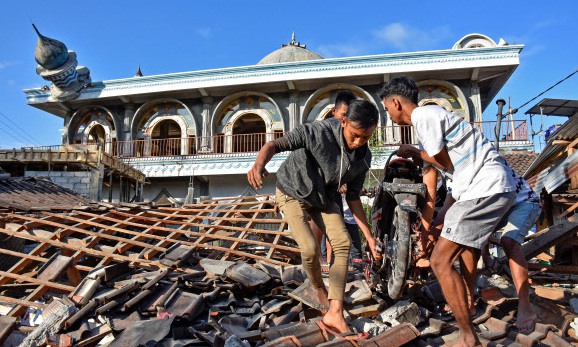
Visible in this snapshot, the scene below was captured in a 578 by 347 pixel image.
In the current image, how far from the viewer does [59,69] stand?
1759 cm

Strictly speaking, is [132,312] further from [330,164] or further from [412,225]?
[412,225]

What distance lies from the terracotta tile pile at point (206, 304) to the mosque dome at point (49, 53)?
14640mm

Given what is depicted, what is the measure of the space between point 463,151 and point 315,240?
3.69 ft

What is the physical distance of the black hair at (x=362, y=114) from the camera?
2828mm

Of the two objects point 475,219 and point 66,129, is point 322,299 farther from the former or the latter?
point 66,129

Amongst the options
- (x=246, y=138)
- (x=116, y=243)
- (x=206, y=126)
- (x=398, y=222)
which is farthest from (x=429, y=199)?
(x=246, y=138)

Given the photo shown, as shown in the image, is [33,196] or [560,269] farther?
[33,196]

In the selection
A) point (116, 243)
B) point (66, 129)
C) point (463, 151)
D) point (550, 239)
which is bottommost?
point (116, 243)

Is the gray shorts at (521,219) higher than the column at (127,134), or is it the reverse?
the column at (127,134)

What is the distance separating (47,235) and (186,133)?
13091 millimetres

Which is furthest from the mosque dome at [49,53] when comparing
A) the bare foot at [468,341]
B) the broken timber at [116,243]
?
the bare foot at [468,341]

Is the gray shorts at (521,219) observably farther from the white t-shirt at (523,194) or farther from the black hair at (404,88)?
the black hair at (404,88)

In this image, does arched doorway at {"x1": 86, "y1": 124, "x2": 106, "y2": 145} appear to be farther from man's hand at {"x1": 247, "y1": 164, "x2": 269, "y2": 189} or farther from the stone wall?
man's hand at {"x1": 247, "y1": 164, "x2": 269, "y2": 189}

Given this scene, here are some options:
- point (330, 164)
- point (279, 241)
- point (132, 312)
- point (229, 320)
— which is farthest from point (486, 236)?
point (279, 241)
